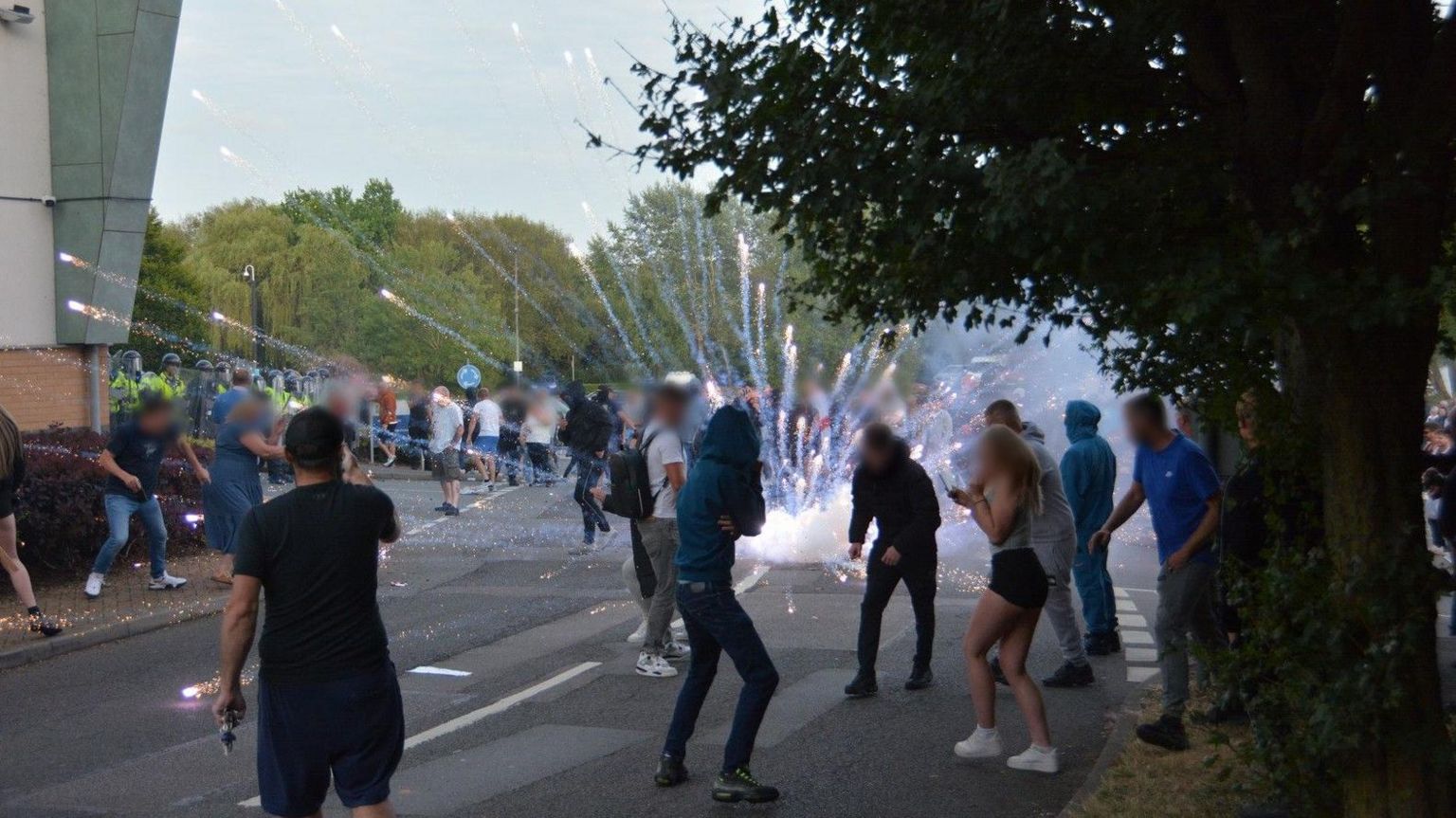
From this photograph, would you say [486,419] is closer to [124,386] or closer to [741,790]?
[124,386]

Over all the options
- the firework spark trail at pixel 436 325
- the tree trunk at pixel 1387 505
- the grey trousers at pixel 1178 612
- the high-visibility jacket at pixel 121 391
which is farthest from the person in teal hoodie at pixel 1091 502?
the firework spark trail at pixel 436 325

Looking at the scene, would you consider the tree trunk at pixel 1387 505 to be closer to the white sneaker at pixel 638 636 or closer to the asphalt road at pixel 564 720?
the asphalt road at pixel 564 720

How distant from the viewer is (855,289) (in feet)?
19.4

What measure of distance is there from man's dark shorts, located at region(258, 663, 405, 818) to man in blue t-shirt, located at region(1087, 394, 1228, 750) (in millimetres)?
3952

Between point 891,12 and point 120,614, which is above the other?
point 891,12

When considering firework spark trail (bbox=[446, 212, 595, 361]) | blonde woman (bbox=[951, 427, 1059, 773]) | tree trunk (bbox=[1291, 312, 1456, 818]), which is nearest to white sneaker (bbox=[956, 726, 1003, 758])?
blonde woman (bbox=[951, 427, 1059, 773])

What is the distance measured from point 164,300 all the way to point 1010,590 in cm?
6229

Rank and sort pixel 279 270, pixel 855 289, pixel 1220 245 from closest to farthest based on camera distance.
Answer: pixel 1220 245 → pixel 855 289 → pixel 279 270

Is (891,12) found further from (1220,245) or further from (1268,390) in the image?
(1268,390)

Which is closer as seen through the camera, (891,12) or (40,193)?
(891,12)

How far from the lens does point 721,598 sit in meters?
6.68

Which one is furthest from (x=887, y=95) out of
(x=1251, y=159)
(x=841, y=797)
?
(x=841, y=797)

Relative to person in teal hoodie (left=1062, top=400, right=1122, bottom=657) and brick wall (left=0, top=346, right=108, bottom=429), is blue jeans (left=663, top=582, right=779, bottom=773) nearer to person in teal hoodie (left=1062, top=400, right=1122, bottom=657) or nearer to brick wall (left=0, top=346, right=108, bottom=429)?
person in teal hoodie (left=1062, top=400, right=1122, bottom=657)

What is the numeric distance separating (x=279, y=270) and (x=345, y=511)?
79.1 metres
